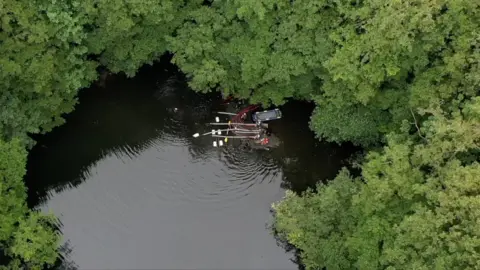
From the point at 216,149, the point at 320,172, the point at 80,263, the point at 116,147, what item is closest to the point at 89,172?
the point at 116,147

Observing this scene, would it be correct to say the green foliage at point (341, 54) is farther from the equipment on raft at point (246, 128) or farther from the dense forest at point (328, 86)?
the equipment on raft at point (246, 128)

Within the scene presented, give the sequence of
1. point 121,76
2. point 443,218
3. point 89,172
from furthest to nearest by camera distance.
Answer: point 121,76, point 89,172, point 443,218

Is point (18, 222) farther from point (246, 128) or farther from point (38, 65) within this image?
point (246, 128)

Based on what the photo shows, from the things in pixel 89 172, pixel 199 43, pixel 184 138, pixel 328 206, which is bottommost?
pixel 328 206

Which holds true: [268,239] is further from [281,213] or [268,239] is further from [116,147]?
[116,147]

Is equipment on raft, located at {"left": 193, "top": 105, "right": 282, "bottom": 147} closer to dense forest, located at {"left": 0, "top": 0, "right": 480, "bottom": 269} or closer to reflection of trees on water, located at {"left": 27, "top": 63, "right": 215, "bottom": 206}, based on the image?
dense forest, located at {"left": 0, "top": 0, "right": 480, "bottom": 269}

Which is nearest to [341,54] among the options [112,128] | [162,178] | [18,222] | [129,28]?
[129,28]

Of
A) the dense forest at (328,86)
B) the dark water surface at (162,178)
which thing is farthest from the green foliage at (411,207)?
the dark water surface at (162,178)
